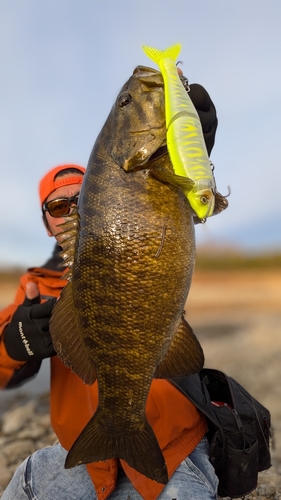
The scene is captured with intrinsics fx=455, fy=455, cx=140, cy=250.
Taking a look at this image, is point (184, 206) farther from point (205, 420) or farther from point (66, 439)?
point (66, 439)

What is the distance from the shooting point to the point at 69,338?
2250 millimetres

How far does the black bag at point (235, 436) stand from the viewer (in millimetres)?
2863

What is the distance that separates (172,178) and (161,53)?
70 centimetres

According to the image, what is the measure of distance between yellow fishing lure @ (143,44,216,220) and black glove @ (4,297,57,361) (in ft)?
4.28

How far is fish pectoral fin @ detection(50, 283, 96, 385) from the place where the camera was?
223 centimetres

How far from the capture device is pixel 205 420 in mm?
3070

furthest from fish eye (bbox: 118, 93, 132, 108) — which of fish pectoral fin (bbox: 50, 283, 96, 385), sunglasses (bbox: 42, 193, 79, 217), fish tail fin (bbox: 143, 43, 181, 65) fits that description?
sunglasses (bbox: 42, 193, 79, 217)

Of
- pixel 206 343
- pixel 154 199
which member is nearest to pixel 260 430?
pixel 154 199

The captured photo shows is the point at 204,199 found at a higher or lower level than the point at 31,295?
higher

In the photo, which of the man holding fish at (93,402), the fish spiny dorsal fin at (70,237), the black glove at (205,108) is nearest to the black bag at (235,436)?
the man holding fish at (93,402)

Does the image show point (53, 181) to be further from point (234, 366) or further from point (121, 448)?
point (234, 366)

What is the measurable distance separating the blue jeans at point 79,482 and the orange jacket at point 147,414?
0.07 meters

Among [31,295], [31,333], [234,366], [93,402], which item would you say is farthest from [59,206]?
[234,366]

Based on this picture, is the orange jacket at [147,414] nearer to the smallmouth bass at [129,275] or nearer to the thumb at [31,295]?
the thumb at [31,295]
